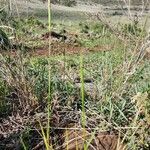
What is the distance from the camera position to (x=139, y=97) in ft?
13.1

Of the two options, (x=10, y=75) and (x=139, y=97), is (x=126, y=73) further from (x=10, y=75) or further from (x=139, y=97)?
(x=10, y=75)

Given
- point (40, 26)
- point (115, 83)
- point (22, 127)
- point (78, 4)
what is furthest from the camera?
point (78, 4)

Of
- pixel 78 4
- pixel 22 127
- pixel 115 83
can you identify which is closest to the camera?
pixel 22 127

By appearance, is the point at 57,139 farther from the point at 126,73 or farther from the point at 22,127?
the point at 126,73

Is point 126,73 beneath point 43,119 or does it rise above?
above

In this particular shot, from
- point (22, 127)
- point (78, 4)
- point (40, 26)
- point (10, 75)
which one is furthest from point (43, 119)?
point (78, 4)

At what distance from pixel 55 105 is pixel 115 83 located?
1.64ft

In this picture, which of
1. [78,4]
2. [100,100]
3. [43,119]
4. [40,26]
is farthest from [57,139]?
[78,4]

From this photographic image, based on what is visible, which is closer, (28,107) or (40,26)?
(28,107)

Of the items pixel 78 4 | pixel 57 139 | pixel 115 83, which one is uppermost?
pixel 115 83

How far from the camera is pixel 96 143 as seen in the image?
401 centimetres

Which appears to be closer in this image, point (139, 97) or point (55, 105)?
point (139, 97)

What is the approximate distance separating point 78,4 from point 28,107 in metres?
36.0

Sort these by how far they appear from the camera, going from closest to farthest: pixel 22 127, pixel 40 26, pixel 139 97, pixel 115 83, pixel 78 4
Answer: pixel 139 97 < pixel 22 127 < pixel 115 83 < pixel 40 26 < pixel 78 4
